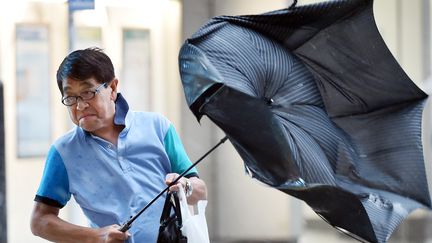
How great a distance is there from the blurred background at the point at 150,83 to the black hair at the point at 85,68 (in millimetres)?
3225

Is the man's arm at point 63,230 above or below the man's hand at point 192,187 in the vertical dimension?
below

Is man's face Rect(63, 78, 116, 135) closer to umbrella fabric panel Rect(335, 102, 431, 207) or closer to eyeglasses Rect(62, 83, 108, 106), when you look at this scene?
eyeglasses Rect(62, 83, 108, 106)

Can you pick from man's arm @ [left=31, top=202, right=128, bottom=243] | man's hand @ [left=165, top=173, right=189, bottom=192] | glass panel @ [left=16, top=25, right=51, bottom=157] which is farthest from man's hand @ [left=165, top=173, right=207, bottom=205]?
glass panel @ [left=16, top=25, right=51, bottom=157]

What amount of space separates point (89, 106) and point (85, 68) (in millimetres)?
139

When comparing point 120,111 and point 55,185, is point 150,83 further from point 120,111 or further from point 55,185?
point 55,185

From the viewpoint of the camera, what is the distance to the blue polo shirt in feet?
10.8

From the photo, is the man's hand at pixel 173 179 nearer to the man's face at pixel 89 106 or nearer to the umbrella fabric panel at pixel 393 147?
the man's face at pixel 89 106

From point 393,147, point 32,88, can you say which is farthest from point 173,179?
point 32,88

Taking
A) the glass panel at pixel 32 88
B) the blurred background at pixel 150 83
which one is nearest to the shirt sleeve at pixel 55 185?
the blurred background at pixel 150 83

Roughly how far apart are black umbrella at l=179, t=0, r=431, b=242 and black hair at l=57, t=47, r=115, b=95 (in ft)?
1.21

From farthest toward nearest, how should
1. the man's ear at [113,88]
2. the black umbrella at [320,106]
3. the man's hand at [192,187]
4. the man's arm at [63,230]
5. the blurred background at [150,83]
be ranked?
the blurred background at [150,83]
the man's ear at [113,88]
the man's hand at [192,187]
the man's arm at [63,230]
the black umbrella at [320,106]

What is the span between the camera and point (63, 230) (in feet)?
10.8

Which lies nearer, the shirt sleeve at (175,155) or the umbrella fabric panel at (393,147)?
the umbrella fabric panel at (393,147)

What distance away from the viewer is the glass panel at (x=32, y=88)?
7203mm
